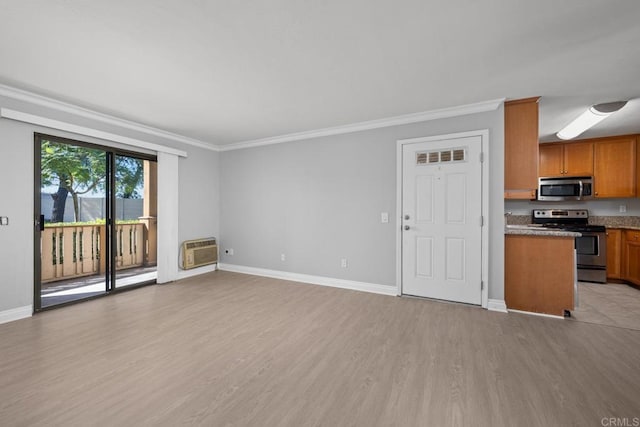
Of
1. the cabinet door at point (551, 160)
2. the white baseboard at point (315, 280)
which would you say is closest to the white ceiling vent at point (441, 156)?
the white baseboard at point (315, 280)

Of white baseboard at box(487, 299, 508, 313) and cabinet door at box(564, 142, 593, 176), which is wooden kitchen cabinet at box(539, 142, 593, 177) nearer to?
cabinet door at box(564, 142, 593, 176)

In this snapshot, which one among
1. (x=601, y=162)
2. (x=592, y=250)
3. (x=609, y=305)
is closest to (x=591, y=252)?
(x=592, y=250)

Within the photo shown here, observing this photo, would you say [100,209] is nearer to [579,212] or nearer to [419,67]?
[419,67]

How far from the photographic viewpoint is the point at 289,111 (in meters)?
3.63

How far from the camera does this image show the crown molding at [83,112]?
9.80 feet

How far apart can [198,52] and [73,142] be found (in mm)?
2595

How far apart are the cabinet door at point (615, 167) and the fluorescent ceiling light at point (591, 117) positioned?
115 centimetres

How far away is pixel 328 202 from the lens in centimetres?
443

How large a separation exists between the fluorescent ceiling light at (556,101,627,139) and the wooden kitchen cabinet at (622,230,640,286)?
6.46 ft

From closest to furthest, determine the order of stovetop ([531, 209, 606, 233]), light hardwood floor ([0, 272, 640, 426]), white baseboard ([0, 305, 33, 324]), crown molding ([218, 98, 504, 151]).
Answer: light hardwood floor ([0, 272, 640, 426]) → white baseboard ([0, 305, 33, 324]) → crown molding ([218, 98, 504, 151]) → stovetop ([531, 209, 606, 233])

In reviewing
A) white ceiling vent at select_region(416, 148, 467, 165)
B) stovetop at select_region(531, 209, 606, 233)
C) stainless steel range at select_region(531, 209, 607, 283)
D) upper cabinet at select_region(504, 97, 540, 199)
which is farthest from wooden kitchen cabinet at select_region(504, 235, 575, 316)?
stovetop at select_region(531, 209, 606, 233)

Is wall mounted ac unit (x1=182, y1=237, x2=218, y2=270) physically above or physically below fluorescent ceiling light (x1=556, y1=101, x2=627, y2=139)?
below

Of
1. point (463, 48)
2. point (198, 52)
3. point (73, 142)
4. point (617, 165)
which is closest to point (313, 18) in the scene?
point (198, 52)

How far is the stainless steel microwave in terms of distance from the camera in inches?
186
